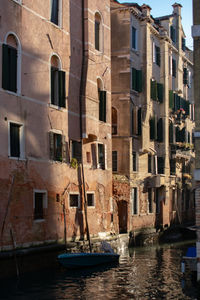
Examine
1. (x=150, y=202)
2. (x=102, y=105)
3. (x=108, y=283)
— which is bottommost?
(x=108, y=283)

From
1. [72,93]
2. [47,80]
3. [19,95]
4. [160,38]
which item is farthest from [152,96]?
[19,95]

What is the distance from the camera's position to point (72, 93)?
84.0 ft

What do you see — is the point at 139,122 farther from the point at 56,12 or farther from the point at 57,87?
the point at 56,12

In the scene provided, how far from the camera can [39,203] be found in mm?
22547

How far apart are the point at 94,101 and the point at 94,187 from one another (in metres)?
4.30

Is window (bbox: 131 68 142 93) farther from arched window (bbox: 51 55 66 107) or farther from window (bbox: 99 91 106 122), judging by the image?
arched window (bbox: 51 55 66 107)

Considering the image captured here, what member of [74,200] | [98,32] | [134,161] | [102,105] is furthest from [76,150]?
[134,161]

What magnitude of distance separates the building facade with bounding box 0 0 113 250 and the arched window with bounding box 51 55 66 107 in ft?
0.15

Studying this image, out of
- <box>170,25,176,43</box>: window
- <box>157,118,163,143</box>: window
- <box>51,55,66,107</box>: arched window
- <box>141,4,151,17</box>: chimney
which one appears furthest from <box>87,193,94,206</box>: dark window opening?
<box>170,25,176,43</box>: window

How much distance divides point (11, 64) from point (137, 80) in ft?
47.0

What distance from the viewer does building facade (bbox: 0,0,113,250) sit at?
68.0 feet

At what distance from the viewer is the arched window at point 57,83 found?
24312mm

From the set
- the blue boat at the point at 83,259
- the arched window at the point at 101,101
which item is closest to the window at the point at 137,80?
the arched window at the point at 101,101

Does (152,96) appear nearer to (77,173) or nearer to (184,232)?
(184,232)
